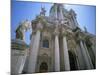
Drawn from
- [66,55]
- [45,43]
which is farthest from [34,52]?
[66,55]

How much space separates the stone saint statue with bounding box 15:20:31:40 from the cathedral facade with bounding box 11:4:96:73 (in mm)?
36

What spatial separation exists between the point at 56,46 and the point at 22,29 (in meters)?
0.46

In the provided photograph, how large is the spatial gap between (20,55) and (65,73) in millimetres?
598

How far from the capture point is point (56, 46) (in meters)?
2.13

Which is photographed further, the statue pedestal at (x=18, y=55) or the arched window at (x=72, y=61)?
the arched window at (x=72, y=61)

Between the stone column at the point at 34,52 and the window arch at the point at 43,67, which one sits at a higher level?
the stone column at the point at 34,52

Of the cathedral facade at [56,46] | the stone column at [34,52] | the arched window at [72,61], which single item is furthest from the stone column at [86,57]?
the stone column at [34,52]

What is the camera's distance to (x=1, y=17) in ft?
6.32

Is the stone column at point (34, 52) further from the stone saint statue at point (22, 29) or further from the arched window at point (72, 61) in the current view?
the arched window at point (72, 61)

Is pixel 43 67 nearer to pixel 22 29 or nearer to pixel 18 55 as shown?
pixel 18 55

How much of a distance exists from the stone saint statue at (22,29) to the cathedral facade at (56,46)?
4 cm

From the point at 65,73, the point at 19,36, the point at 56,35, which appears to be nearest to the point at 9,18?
the point at 19,36

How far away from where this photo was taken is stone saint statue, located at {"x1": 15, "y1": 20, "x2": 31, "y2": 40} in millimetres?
2004

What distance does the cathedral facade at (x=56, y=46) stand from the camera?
2.04m
